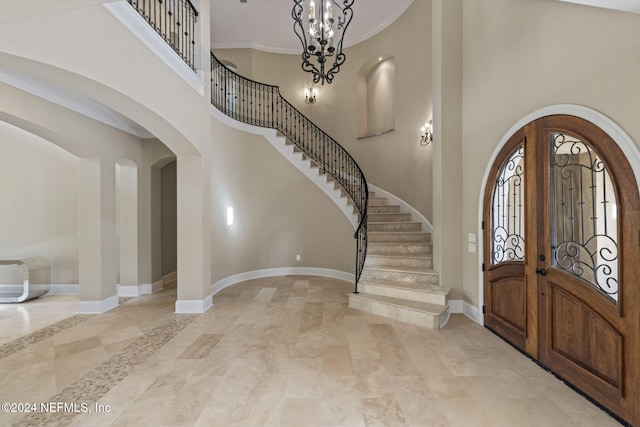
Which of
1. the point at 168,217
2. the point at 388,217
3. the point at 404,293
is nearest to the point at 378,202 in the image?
the point at 388,217

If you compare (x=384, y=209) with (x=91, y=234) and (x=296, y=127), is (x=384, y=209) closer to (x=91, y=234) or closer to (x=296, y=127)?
(x=296, y=127)

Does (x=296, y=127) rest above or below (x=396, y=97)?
below

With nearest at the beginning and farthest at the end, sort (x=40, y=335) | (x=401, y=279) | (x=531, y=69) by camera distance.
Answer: (x=531, y=69), (x=40, y=335), (x=401, y=279)

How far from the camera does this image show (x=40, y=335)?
400 centimetres

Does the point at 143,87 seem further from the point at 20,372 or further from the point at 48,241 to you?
the point at 48,241

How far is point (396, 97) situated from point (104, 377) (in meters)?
7.73

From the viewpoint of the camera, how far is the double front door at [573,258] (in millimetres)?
2281

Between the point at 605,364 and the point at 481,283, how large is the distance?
6.26 feet

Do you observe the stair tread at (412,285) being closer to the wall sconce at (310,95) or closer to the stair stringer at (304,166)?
the stair stringer at (304,166)

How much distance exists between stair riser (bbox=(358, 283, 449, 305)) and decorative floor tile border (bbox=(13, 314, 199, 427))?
9.73 ft

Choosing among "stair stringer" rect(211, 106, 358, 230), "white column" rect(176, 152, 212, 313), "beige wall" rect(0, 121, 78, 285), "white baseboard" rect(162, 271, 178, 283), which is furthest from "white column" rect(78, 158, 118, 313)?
"stair stringer" rect(211, 106, 358, 230)

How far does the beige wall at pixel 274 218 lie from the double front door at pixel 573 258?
3.70 metres

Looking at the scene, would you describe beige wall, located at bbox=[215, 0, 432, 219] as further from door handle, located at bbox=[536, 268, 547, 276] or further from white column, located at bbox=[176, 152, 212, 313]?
white column, located at bbox=[176, 152, 212, 313]

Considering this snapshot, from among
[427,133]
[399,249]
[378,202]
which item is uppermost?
[427,133]
